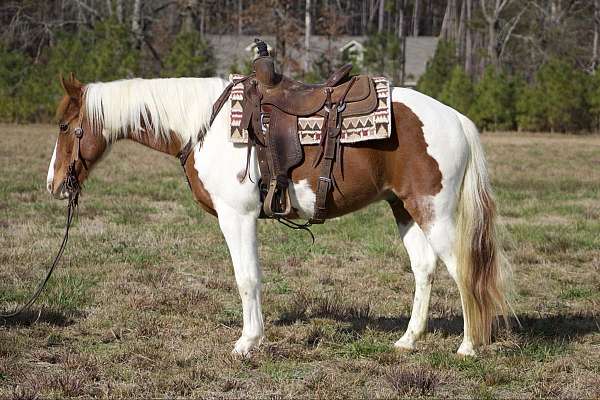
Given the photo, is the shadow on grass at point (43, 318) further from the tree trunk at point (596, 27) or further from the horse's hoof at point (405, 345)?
the tree trunk at point (596, 27)

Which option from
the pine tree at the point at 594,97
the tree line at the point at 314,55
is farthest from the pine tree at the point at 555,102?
the pine tree at the point at 594,97

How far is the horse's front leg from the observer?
5094 millimetres

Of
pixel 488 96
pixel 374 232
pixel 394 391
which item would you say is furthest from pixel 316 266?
pixel 488 96

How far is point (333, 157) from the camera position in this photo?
4.97 metres

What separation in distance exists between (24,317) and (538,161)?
1443cm

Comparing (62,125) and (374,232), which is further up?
(62,125)

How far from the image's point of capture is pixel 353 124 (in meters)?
4.99

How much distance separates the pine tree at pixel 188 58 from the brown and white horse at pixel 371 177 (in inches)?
1037

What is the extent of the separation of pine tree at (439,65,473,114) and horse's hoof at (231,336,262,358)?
86.4 ft

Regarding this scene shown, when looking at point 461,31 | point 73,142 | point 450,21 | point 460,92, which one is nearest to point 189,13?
point 460,92

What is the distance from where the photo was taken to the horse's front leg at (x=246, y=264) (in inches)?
201

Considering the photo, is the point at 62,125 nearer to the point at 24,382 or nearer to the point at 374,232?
the point at 24,382

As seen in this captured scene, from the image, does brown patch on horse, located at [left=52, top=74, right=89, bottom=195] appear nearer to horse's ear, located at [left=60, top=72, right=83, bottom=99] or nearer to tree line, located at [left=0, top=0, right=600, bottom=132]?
horse's ear, located at [left=60, top=72, right=83, bottom=99]

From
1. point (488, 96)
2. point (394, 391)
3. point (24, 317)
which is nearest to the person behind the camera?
point (394, 391)
